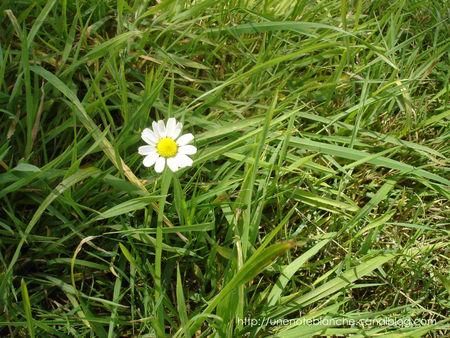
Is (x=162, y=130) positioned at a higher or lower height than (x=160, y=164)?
higher

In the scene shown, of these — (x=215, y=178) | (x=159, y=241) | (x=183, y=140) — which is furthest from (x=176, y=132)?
(x=159, y=241)

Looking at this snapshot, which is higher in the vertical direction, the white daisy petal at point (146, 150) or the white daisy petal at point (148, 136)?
the white daisy petal at point (148, 136)

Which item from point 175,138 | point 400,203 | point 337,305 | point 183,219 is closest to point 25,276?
point 183,219

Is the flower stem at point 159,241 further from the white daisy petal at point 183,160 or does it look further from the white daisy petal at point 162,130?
the white daisy petal at point 162,130

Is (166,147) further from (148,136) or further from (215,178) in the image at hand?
(215,178)

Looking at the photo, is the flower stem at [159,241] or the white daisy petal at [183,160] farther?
the white daisy petal at [183,160]

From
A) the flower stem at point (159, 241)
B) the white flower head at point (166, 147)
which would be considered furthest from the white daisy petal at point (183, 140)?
the flower stem at point (159, 241)

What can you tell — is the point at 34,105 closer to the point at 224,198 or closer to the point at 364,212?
the point at 224,198
